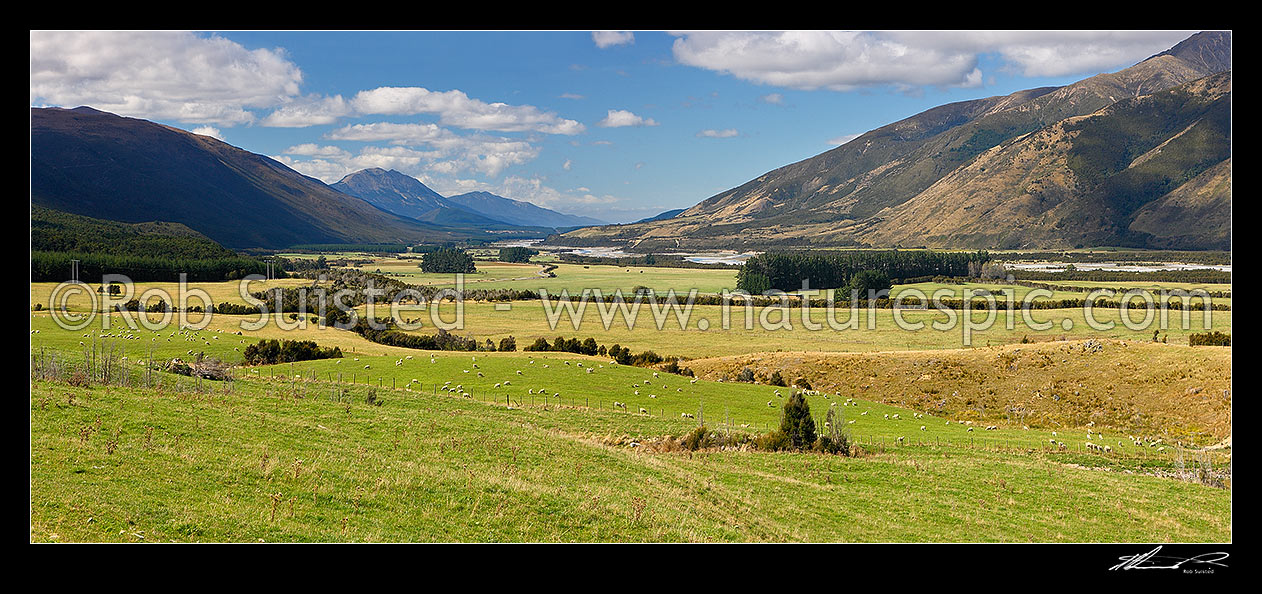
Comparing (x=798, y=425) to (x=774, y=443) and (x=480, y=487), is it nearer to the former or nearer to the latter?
(x=774, y=443)

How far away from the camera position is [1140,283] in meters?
117

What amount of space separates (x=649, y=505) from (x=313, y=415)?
9.99 meters

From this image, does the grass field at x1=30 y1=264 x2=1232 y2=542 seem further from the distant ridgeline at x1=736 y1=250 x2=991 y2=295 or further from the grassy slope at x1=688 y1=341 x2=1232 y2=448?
the distant ridgeline at x1=736 y1=250 x2=991 y2=295

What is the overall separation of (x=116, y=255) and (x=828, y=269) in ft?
329

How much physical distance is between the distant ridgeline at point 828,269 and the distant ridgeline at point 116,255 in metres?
72.4

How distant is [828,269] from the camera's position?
12950 centimetres

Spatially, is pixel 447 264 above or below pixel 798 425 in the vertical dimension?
above

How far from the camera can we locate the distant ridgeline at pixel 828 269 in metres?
125

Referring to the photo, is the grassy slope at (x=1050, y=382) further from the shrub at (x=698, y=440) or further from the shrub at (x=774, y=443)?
the shrub at (x=698, y=440)

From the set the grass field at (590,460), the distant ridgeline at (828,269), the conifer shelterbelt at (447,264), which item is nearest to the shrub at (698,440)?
the grass field at (590,460)

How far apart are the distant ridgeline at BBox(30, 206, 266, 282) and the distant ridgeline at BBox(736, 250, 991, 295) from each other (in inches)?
2851
